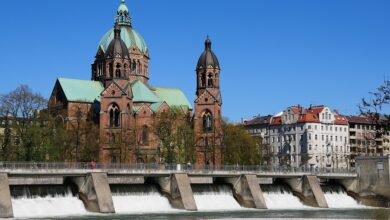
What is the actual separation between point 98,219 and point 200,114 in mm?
59186

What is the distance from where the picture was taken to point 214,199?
234 feet

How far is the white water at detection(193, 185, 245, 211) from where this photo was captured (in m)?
69.9

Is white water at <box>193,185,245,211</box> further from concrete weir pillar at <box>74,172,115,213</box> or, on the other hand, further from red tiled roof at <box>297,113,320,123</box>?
red tiled roof at <box>297,113,320,123</box>

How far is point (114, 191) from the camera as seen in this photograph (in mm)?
66125

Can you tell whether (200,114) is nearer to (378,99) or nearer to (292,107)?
(292,107)

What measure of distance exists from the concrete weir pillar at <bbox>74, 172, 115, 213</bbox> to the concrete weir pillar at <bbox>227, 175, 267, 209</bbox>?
17.0 metres

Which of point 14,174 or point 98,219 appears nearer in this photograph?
point 98,219

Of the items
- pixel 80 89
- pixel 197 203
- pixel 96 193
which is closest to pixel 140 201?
pixel 96 193

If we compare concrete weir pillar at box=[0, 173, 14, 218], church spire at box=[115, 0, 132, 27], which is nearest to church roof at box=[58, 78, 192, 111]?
church spire at box=[115, 0, 132, 27]

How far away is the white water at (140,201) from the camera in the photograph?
64375 mm

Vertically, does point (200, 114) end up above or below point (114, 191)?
above

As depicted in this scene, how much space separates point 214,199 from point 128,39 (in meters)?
56.8

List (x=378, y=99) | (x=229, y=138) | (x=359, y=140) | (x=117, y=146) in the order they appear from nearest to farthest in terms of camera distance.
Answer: (x=378, y=99)
(x=117, y=146)
(x=229, y=138)
(x=359, y=140)

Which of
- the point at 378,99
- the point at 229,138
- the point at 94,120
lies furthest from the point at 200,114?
the point at 378,99
